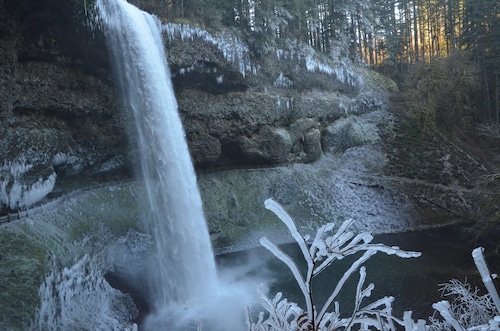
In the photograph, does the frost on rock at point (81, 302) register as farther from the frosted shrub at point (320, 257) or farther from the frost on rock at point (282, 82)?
the frost on rock at point (282, 82)

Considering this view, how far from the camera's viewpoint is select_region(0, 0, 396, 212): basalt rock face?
15.5m

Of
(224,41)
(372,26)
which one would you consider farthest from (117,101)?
(372,26)

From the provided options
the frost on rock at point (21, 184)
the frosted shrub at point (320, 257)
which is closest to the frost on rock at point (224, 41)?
the frost on rock at point (21, 184)

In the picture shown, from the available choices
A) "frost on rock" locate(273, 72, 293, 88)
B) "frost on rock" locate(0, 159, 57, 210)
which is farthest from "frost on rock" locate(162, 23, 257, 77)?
"frost on rock" locate(0, 159, 57, 210)

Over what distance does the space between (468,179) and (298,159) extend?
13.2 metres

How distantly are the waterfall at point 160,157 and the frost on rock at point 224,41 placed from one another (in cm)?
104

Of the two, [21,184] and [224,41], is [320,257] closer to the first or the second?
[21,184]

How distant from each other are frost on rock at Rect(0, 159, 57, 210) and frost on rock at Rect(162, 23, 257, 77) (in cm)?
1073

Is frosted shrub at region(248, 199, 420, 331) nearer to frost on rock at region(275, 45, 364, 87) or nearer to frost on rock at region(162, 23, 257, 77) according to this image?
frost on rock at region(162, 23, 257, 77)

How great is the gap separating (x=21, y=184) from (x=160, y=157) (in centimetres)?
675

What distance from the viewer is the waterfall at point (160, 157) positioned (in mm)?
17906

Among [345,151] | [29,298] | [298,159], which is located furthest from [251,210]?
[29,298]

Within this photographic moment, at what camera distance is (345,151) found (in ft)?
105

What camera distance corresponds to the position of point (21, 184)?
15438 mm
